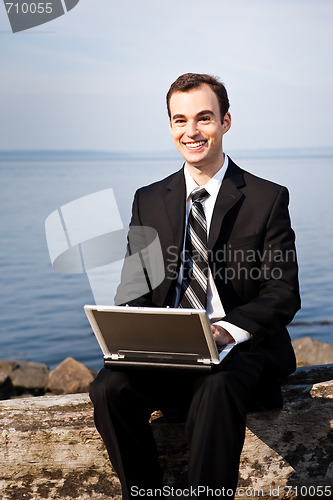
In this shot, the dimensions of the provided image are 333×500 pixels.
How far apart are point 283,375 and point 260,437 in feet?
1.00

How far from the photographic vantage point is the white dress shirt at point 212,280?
10.9 feet

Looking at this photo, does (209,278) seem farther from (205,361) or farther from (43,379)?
(43,379)

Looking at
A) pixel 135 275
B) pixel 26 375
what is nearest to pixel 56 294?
pixel 26 375

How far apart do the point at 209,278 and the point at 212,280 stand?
0.02 m

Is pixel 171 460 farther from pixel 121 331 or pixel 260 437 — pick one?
pixel 121 331

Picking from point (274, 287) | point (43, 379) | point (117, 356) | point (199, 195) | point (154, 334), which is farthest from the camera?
point (43, 379)

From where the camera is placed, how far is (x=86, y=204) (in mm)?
3811

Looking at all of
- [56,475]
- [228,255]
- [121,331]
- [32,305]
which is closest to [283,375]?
[228,255]

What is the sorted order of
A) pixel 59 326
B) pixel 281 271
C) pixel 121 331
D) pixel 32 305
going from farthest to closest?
pixel 32 305 → pixel 59 326 → pixel 281 271 → pixel 121 331

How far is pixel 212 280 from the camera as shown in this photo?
3.57 m

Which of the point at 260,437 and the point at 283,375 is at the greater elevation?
the point at 283,375

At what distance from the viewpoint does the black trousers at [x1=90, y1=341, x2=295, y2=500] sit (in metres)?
2.95

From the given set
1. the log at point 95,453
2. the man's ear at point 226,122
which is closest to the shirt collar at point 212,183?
the man's ear at point 226,122

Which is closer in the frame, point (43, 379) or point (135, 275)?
point (135, 275)
